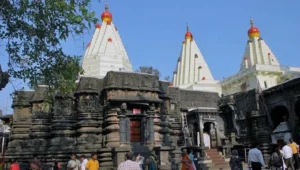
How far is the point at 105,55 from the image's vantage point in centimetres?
3194

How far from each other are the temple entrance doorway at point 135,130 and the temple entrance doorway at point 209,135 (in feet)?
36.6

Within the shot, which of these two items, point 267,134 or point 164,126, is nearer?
point 164,126

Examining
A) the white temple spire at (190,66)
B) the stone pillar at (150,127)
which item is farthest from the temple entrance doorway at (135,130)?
the white temple spire at (190,66)

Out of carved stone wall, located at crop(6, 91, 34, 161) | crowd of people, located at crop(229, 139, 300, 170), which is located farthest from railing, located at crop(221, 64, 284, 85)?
carved stone wall, located at crop(6, 91, 34, 161)

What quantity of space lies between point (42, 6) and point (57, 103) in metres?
11.2

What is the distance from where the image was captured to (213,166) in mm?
20094

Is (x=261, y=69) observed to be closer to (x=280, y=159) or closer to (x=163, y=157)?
(x=163, y=157)

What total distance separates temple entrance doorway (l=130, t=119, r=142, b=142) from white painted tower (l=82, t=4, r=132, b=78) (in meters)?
12.7

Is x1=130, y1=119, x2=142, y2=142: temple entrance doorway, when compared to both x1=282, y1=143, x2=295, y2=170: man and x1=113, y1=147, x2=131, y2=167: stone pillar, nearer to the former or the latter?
x1=113, y1=147, x2=131, y2=167: stone pillar

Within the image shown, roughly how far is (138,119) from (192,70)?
2753 centimetres

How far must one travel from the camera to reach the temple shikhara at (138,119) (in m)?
17.2

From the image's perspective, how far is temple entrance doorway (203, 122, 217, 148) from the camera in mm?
26986

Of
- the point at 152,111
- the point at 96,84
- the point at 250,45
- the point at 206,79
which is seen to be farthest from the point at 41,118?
the point at 250,45

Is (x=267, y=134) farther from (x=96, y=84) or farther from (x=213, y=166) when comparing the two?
(x=96, y=84)
